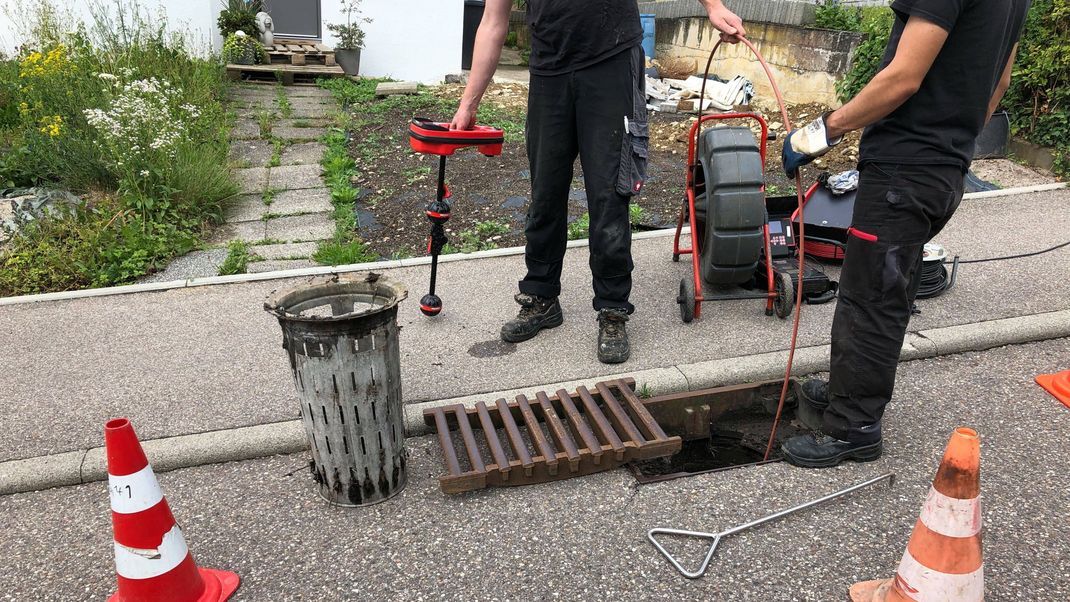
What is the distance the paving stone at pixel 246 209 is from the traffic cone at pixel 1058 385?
5.71 meters

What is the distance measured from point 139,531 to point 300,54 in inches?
419

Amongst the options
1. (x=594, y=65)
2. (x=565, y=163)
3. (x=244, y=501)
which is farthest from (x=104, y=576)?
(x=594, y=65)

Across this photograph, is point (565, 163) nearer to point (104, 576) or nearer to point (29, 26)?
point (104, 576)

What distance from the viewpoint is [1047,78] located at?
6766 mm

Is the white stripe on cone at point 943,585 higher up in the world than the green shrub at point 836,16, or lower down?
lower down

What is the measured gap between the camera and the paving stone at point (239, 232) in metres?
5.73

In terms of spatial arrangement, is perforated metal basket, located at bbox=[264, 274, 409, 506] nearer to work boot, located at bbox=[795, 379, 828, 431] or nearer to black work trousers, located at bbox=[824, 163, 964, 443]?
black work trousers, located at bbox=[824, 163, 964, 443]

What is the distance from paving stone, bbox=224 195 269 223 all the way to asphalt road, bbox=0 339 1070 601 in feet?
11.9

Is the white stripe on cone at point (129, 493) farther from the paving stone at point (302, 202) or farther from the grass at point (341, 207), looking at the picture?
the paving stone at point (302, 202)

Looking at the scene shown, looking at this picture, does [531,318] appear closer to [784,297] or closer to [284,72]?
[784,297]

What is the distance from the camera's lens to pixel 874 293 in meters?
2.68

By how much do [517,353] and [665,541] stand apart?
1.56 meters

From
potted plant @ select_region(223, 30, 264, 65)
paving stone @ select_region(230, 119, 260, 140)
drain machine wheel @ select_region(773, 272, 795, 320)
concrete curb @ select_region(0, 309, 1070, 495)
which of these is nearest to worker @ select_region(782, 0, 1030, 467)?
concrete curb @ select_region(0, 309, 1070, 495)

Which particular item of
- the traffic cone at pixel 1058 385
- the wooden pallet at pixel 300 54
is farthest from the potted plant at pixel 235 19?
the traffic cone at pixel 1058 385
